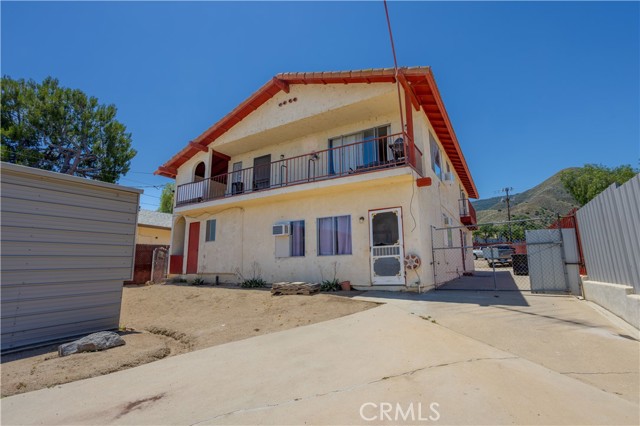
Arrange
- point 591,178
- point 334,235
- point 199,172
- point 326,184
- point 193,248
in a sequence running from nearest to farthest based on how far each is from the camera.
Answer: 1. point 326,184
2. point 334,235
3. point 193,248
4. point 199,172
5. point 591,178

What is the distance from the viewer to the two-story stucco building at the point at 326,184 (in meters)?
9.29

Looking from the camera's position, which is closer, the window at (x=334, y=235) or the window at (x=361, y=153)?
the window at (x=334, y=235)

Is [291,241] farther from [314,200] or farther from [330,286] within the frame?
[330,286]

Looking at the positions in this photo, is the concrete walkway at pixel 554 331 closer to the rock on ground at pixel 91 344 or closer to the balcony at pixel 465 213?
the rock on ground at pixel 91 344

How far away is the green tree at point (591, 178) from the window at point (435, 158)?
28.9 meters

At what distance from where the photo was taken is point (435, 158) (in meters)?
12.4

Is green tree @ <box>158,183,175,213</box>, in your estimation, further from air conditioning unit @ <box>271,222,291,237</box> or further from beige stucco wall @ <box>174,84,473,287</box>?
air conditioning unit @ <box>271,222,291,237</box>

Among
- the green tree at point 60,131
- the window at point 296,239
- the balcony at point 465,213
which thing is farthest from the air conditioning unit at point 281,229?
the green tree at point 60,131

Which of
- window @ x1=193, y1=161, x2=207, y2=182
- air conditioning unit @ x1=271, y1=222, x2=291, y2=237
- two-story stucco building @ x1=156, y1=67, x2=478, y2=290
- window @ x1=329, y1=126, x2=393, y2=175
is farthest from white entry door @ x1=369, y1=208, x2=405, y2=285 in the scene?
window @ x1=193, y1=161, x2=207, y2=182

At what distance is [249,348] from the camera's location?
4.57 m

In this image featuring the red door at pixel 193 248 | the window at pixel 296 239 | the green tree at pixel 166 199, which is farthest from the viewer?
the green tree at pixel 166 199

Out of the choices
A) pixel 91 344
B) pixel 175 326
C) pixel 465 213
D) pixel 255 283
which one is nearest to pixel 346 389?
pixel 91 344

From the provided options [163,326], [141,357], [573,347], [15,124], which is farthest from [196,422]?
[15,124]

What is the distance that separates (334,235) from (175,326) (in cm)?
556
